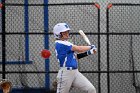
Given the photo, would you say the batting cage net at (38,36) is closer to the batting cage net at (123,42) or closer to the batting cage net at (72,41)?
the batting cage net at (72,41)

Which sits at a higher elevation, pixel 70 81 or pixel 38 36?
pixel 38 36

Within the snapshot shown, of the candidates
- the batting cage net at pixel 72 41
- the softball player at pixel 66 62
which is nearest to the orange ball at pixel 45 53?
the batting cage net at pixel 72 41

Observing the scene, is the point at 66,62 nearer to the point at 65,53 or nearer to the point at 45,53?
the point at 65,53

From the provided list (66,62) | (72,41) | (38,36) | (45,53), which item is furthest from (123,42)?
(66,62)

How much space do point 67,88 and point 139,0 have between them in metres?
2.95

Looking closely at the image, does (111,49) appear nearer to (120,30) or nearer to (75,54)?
(120,30)

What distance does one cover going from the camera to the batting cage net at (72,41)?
8.55 m

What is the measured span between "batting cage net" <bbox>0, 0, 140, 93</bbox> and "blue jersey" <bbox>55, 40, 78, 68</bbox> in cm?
142

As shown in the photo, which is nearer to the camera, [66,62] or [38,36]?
[66,62]

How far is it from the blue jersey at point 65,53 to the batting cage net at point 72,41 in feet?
4.67

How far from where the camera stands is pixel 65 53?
23.2 ft

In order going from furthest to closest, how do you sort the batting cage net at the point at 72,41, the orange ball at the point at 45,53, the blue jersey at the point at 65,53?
the batting cage net at the point at 72,41
the orange ball at the point at 45,53
the blue jersey at the point at 65,53

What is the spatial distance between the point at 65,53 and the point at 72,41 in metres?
1.54

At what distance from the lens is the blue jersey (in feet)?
23.1
